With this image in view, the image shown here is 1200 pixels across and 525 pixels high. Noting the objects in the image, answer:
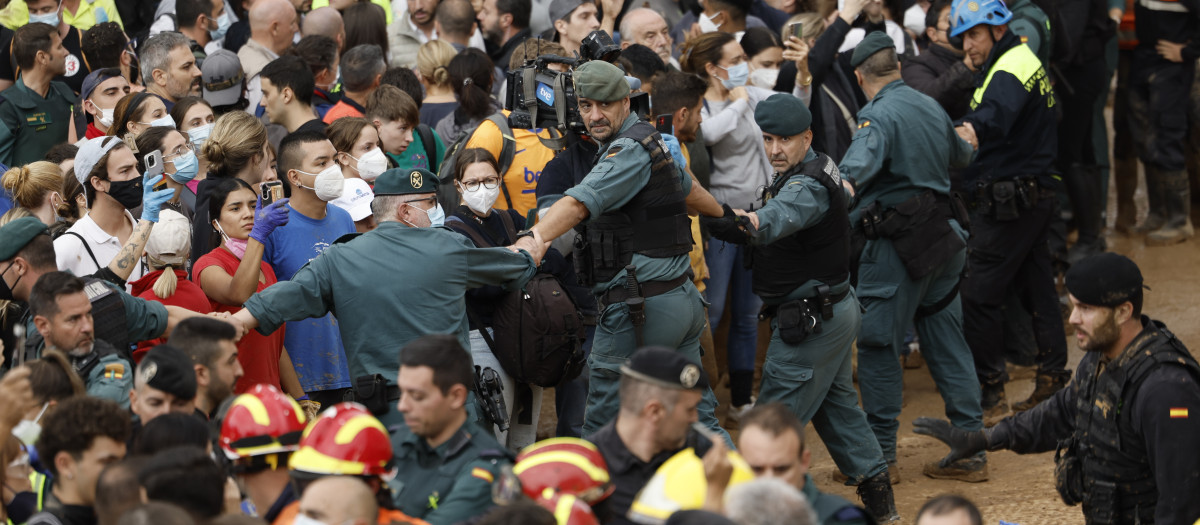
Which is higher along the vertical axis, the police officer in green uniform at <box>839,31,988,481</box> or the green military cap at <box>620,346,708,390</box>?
the green military cap at <box>620,346,708,390</box>

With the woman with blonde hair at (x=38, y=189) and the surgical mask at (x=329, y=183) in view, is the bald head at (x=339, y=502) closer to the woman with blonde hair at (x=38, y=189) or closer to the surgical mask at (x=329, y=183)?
the surgical mask at (x=329, y=183)

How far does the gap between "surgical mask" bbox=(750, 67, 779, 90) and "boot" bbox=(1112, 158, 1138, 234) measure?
173 inches

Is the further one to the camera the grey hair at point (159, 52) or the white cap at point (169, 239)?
the grey hair at point (159, 52)

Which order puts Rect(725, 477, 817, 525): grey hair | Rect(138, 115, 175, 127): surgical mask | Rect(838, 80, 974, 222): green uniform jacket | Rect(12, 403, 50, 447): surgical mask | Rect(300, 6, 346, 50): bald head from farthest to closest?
Rect(300, 6, 346, 50): bald head
Rect(838, 80, 974, 222): green uniform jacket
Rect(138, 115, 175, 127): surgical mask
Rect(12, 403, 50, 447): surgical mask
Rect(725, 477, 817, 525): grey hair

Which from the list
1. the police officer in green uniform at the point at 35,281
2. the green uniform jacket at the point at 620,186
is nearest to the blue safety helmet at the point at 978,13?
the green uniform jacket at the point at 620,186

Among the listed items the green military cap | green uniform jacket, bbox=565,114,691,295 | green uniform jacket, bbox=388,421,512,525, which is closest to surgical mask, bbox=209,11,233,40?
green uniform jacket, bbox=565,114,691,295

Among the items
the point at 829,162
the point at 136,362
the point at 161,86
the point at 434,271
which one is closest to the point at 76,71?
the point at 161,86

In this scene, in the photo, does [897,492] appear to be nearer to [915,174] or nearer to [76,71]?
[915,174]

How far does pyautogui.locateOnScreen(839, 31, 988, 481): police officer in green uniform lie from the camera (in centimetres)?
750

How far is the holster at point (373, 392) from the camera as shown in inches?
211

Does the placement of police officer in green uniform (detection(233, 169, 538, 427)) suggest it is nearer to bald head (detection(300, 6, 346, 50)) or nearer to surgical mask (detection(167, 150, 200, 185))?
surgical mask (detection(167, 150, 200, 185))

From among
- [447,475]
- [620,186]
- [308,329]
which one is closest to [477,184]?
[620,186]

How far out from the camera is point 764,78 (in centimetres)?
888

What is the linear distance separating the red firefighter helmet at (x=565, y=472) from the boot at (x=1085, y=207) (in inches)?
299
